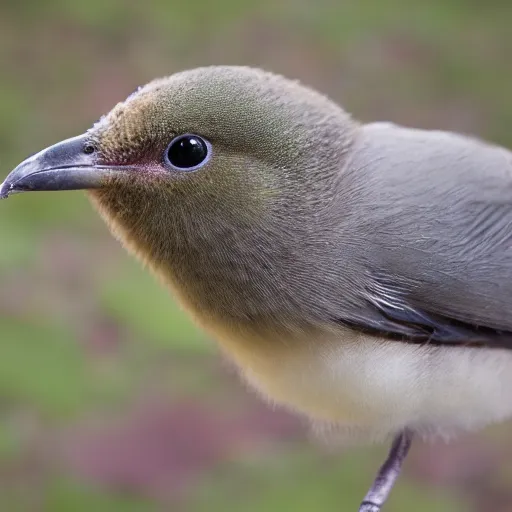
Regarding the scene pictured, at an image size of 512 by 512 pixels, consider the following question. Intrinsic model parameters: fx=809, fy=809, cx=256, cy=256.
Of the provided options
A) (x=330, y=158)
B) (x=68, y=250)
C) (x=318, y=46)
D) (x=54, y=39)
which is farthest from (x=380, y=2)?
(x=330, y=158)

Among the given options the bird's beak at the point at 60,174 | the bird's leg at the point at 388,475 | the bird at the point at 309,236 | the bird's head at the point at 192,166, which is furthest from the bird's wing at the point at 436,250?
the bird's beak at the point at 60,174

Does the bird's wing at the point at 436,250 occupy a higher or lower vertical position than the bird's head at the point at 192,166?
higher

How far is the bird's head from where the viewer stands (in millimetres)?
919

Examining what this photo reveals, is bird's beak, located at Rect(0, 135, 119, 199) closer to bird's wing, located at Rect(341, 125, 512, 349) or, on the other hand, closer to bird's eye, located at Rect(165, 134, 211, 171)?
bird's eye, located at Rect(165, 134, 211, 171)

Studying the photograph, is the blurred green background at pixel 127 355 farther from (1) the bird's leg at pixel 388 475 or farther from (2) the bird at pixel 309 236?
(2) the bird at pixel 309 236

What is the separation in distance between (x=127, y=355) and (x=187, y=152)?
62 cm

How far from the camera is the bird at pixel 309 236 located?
3.04 ft

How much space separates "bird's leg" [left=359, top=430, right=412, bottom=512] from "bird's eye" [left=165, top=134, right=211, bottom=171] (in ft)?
1.61

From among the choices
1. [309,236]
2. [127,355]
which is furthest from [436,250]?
[127,355]

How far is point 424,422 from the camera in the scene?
1099 mm

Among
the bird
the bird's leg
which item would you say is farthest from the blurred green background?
the bird

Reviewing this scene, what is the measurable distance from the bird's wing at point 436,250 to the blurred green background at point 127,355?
41 cm

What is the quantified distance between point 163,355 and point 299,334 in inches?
21.6

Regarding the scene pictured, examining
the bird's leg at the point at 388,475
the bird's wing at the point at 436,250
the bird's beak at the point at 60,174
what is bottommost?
the bird's beak at the point at 60,174
